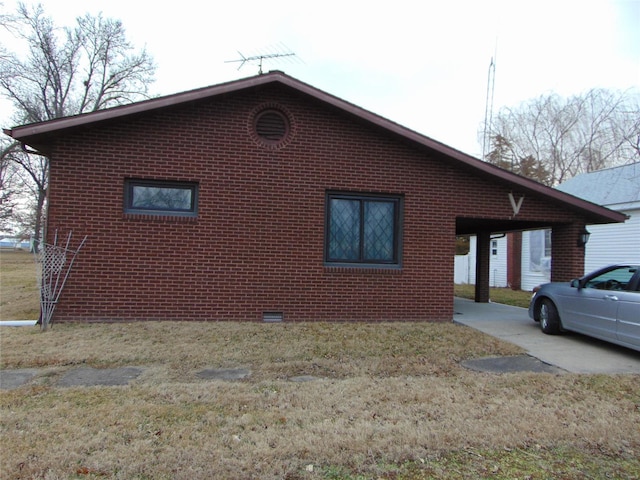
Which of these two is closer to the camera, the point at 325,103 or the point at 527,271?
the point at 325,103

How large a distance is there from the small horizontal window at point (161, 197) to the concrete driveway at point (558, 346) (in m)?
5.88

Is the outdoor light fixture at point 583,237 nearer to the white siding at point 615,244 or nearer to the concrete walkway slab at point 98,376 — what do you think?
the white siding at point 615,244

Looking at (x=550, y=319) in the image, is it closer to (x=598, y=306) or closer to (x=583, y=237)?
(x=598, y=306)

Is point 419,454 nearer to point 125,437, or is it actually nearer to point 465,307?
point 125,437

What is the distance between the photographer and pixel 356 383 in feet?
17.2

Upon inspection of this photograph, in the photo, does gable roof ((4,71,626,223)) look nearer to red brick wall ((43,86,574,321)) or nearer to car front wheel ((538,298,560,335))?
red brick wall ((43,86,574,321))

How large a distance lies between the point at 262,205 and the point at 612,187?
14.4 meters

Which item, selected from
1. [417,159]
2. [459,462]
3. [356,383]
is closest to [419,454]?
[459,462]

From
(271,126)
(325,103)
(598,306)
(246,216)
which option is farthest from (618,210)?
(246,216)

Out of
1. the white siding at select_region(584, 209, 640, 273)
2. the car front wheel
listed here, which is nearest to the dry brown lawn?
the car front wheel

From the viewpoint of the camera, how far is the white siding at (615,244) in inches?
598

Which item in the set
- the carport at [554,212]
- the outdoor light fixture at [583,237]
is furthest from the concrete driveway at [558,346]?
the outdoor light fixture at [583,237]

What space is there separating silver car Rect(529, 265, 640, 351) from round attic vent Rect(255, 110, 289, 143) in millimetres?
5887

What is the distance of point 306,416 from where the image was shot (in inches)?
166
